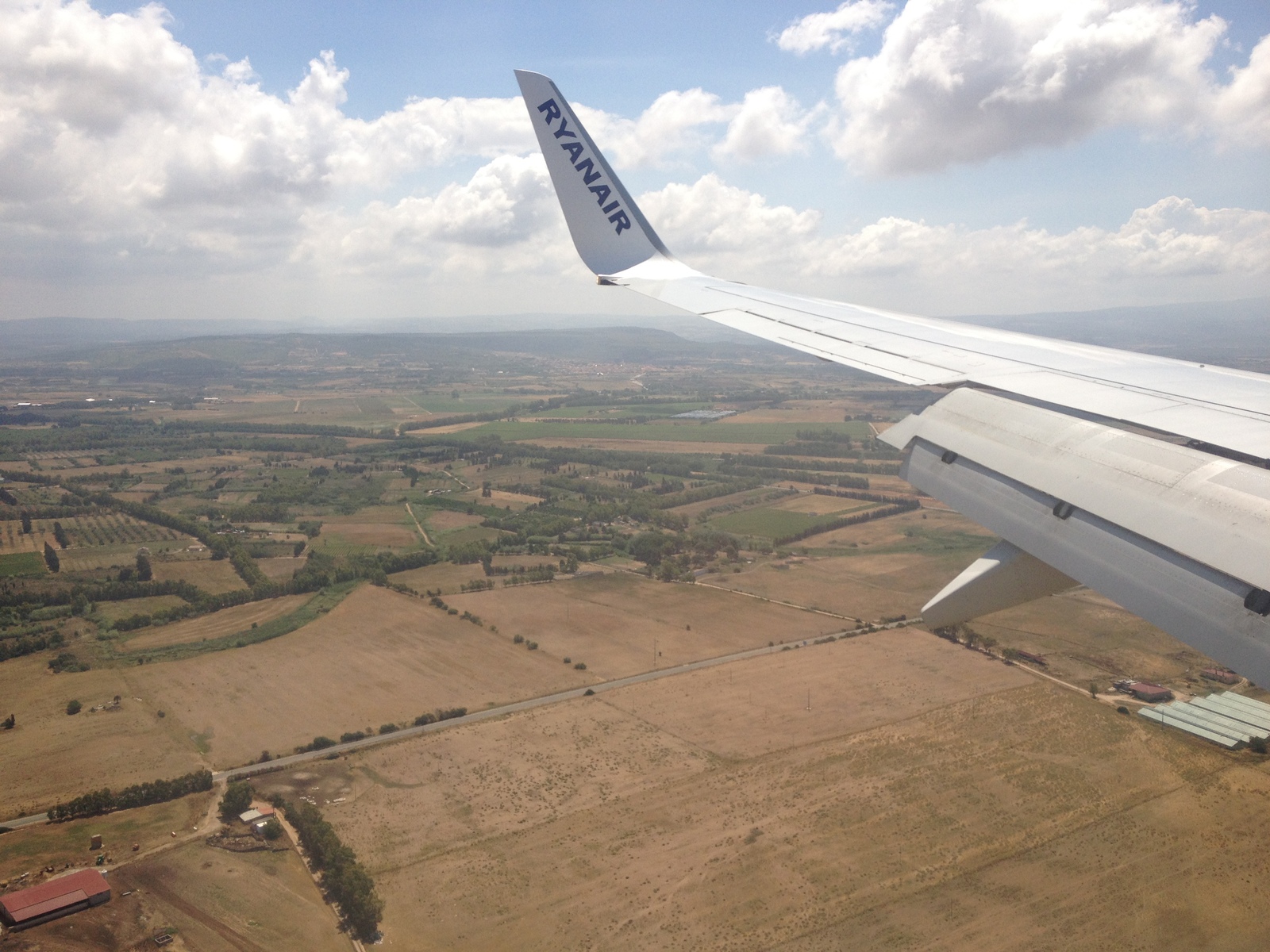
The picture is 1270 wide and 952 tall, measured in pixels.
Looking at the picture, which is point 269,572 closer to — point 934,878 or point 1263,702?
point 934,878

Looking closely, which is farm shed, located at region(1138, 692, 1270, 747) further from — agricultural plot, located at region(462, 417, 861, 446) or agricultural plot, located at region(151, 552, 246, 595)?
agricultural plot, located at region(462, 417, 861, 446)

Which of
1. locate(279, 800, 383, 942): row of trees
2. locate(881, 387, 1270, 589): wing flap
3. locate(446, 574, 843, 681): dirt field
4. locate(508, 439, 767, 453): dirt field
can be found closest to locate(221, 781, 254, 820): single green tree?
locate(279, 800, 383, 942): row of trees

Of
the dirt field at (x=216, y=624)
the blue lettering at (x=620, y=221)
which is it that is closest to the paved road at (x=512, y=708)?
the dirt field at (x=216, y=624)

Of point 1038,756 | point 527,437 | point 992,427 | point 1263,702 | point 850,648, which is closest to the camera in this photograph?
point 992,427

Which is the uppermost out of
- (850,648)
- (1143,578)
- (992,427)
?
(992,427)

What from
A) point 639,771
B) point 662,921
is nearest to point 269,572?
point 639,771

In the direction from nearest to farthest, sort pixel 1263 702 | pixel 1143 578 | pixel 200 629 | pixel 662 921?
pixel 1143 578, pixel 662 921, pixel 1263 702, pixel 200 629

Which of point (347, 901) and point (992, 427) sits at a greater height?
point (992, 427)

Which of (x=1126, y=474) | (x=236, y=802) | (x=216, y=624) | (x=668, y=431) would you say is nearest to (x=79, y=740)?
(x=236, y=802)
